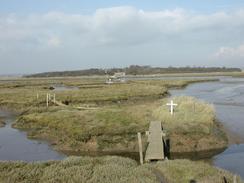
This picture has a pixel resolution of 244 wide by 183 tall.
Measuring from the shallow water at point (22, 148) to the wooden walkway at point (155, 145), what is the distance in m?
6.18

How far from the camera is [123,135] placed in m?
27.5

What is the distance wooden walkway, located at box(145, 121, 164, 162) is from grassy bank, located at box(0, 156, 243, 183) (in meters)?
1.97

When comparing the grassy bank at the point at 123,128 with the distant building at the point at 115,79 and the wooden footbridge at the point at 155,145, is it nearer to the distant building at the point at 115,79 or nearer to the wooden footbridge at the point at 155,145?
the wooden footbridge at the point at 155,145

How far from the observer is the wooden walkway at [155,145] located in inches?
754

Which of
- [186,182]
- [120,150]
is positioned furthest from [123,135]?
[186,182]

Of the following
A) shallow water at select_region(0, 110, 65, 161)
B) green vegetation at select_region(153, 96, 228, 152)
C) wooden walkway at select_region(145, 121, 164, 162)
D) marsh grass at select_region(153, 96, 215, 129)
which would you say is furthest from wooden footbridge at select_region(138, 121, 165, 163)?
shallow water at select_region(0, 110, 65, 161)

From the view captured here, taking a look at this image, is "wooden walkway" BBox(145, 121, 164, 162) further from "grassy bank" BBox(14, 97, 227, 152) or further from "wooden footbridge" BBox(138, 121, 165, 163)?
"grassy bank" BBox(14, 97, 227, 152)

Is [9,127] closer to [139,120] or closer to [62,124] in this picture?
[62,124]

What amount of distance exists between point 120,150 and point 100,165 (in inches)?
376

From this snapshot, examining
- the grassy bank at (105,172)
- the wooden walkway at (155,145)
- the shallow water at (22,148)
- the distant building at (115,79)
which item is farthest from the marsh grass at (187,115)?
the distant building at (115,79)

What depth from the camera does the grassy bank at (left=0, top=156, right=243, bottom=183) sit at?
14070mm

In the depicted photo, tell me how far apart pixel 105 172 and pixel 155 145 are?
6.42 meters

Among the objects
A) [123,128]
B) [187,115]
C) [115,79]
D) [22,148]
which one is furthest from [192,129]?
[115,79]

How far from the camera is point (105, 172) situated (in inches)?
585
